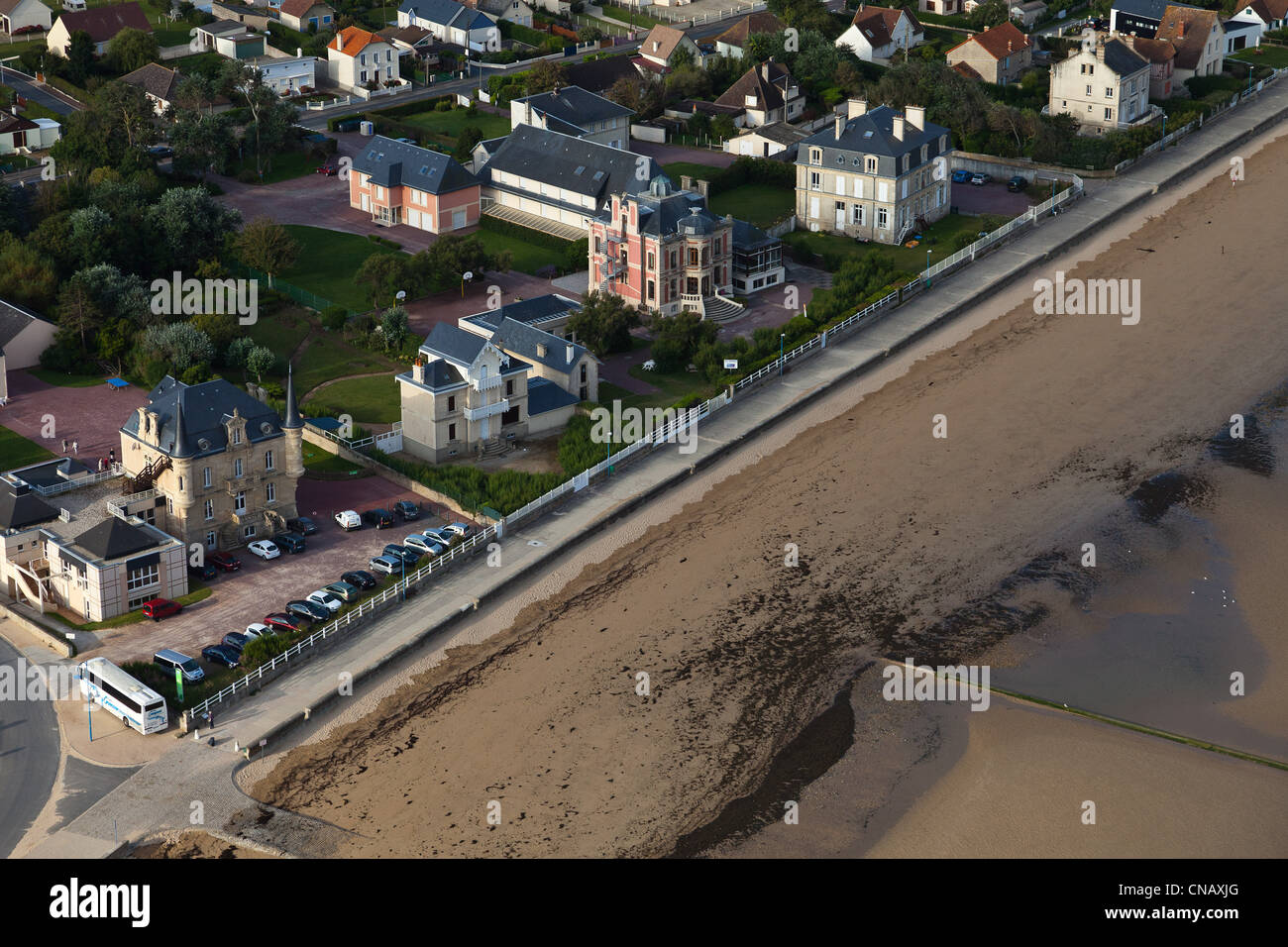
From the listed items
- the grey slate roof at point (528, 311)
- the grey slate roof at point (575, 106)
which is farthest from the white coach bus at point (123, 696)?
the grey slate roof at point (575, 106)

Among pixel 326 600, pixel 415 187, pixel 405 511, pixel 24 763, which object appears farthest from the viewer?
pixel 415 187

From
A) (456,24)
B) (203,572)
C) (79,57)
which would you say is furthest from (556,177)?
(203,572)

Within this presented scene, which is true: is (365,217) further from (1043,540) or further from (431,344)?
(1043,540)

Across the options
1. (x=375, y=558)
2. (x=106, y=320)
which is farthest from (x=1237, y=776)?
(x=106, y=320)

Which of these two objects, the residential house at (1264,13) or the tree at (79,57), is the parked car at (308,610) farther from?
the residential house at (1264,13)

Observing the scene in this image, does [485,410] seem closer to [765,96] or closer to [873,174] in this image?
[873,174]

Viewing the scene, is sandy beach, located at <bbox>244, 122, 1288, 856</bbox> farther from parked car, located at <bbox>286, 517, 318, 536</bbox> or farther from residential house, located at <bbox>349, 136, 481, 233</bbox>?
residential house, located at <bbox>349, 136, 481, 233</bbox>
